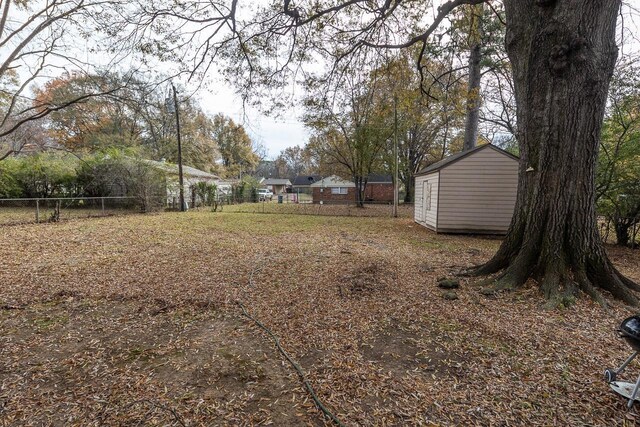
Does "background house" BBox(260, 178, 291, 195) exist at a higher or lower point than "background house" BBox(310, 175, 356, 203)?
higher

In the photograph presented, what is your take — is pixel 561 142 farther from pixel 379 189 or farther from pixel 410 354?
pixel 379 189

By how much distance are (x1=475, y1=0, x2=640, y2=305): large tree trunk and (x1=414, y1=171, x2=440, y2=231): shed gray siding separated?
6.16 metres

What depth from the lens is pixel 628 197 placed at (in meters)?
7.43

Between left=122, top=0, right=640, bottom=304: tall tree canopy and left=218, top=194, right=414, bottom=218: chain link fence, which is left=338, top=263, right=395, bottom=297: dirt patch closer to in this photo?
left=122, top=0, right=640, bottom=304: tall tree canopy

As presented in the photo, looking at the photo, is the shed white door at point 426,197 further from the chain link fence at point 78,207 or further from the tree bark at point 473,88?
the chain link fence at point 78,207

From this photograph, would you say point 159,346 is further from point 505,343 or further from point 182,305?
point 505,343

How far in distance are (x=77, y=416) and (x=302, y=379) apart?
1469 mm

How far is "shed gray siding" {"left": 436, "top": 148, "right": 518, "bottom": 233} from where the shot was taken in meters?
9.30

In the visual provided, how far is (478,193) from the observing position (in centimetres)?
952

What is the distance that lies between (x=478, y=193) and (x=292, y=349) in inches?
347

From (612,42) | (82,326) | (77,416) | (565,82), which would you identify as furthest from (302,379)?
(612,42)

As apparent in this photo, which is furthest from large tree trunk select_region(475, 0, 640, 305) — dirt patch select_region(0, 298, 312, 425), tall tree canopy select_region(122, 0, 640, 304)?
dirt patch select_region(0, 298, 312, 425)

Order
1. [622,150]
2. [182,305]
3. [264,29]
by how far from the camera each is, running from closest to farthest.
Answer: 1. [182,305]
2. [264,29]
3. [622,150]

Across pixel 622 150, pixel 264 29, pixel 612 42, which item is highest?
pixel 264 29
